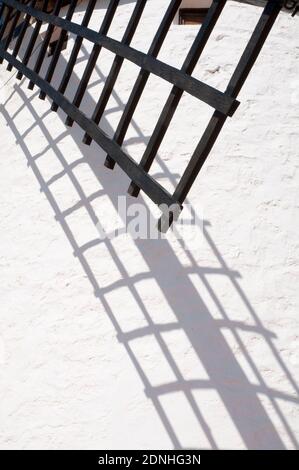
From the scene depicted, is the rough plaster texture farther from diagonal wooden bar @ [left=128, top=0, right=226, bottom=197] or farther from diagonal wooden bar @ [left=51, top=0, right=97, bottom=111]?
diagonal wooden bar @ [left=128, top=0, right=226, bottom=197]

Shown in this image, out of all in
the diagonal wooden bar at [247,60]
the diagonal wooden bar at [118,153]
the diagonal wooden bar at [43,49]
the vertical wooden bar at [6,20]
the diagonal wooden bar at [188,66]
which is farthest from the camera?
the vertical wooden bar at [6,20]

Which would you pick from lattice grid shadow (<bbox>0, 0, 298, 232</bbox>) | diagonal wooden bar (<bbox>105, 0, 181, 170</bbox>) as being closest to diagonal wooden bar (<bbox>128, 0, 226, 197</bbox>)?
lattice grid shadow (<bbox>0, 0, 298, 232</bbox>)

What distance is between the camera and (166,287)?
2.91m

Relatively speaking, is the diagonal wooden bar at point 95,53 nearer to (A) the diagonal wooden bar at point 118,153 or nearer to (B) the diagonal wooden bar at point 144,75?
(A) the diagonal wooden bar at point 118,153

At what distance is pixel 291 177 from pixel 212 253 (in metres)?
0.76


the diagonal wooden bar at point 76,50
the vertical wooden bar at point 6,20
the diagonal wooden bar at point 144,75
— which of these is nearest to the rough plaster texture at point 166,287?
the diagonal wooden bar at point 76,50

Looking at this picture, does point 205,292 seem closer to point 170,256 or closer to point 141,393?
point 170,256

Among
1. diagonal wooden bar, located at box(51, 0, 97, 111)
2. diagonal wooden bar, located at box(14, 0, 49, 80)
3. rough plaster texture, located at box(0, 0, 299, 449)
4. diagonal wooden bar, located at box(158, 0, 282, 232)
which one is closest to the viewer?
diagonal wooden bar, located at box(158, 0, 282, 232)

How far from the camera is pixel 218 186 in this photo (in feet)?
10.3

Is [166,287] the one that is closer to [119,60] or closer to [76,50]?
[119,60]

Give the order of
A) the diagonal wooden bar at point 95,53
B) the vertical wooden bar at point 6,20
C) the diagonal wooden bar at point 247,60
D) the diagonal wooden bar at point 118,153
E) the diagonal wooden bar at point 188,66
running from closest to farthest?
the diagonal wooden bar at point 247,60 < the diagonal wooden bar at point 188,66 < the diagonal wooden bar at point 118,153 < the diagonal wooden bar at point 95,53 < the vertical wooden bar at point 6,20

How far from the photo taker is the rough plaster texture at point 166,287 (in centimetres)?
263

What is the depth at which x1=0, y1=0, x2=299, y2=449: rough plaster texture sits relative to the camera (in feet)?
8.64

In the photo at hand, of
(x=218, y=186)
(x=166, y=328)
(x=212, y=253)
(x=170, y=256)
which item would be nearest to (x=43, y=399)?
(x=166, y=328)
